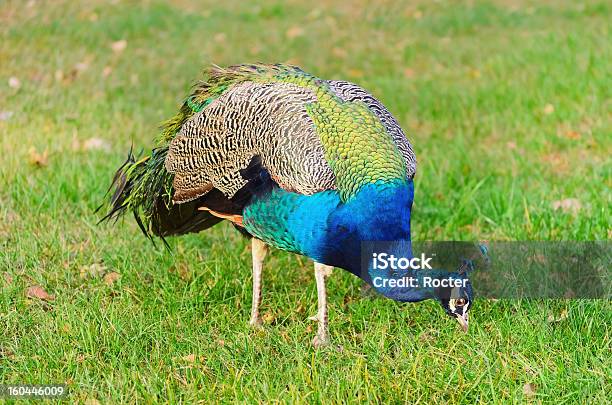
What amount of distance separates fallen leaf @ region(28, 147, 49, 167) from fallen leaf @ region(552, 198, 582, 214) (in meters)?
2.93

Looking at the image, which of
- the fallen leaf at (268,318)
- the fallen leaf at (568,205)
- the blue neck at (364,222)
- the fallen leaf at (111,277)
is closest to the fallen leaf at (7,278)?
the fallen leaf at (111,277)

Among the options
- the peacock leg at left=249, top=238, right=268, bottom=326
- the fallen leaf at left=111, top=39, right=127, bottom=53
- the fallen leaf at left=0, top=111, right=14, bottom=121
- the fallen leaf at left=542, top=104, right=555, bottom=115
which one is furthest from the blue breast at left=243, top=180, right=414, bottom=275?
the fallen leaf at left=111, top=39, right=127, bottom=53

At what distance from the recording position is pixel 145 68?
786 centimetres

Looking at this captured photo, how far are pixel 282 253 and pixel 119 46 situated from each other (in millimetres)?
4213

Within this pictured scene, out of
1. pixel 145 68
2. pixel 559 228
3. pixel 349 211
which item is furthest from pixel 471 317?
pixel 145 68

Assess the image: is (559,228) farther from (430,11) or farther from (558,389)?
(430,11)

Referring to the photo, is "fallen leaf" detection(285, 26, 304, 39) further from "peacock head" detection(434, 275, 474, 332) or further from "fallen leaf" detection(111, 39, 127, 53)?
"peacock head" detection(434, 275, 474, 332)

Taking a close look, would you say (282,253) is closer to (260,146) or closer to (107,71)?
(260,146)

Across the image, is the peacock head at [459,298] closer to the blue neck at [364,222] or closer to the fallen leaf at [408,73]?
the blue neck at [364,222]

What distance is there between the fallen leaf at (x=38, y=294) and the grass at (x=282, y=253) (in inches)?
1.6

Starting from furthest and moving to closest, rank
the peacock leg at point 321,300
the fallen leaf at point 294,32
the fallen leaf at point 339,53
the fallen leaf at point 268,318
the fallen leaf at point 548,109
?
1. the fallen leaf at point 294,32
2. the fallen leaf at point 339,53
3. the fallen leaf at point 548,109
4. the fallen leaf at point 268,318
5. the peacock leg at point 321,300

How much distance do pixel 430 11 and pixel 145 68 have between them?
3528mm

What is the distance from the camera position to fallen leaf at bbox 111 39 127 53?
827 cm

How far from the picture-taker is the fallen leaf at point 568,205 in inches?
202
